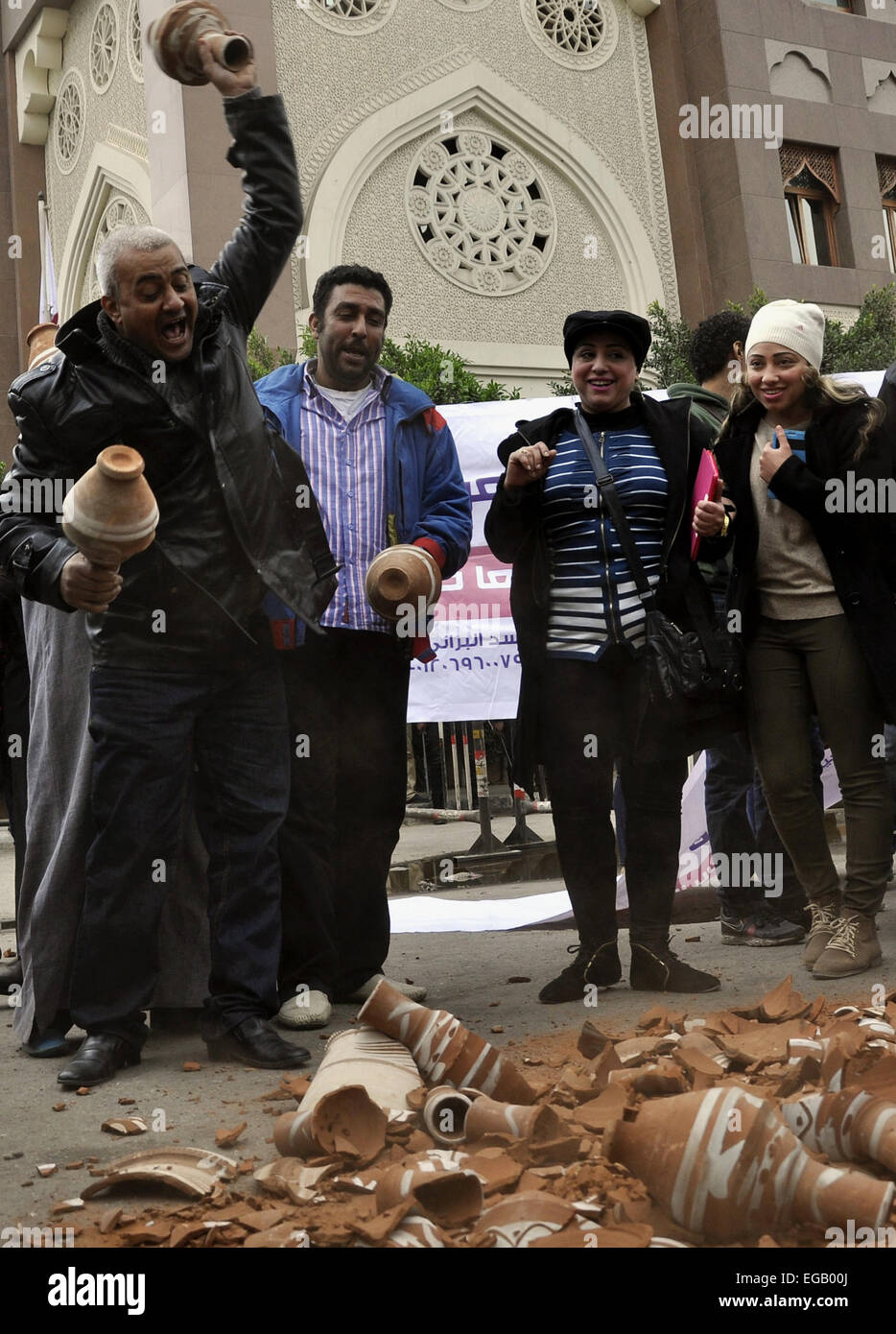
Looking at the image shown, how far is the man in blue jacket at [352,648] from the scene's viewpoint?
3750 mm

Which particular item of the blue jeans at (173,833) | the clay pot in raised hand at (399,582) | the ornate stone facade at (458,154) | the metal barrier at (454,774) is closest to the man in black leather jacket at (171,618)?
the blue jeans at (173,833)

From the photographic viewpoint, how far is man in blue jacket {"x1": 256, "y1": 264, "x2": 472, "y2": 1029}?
3750 millimetres

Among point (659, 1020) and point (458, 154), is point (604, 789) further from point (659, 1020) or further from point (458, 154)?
point (458, 154)

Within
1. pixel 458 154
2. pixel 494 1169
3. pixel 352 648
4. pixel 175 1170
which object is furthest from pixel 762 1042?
pixel 458 154

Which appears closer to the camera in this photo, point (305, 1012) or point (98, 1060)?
point (98, 1060)

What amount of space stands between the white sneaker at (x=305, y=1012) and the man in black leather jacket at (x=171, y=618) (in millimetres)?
178

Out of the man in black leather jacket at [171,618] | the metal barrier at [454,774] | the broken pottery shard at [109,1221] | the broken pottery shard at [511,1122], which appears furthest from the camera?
the metal barrier at [454,774]

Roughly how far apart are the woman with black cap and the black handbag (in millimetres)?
26

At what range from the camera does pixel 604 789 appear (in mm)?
3742

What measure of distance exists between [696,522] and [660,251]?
1666 cm

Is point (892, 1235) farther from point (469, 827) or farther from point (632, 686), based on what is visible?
point (469, 827)

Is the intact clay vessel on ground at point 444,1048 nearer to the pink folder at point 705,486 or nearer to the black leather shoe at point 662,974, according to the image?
the black leather shoe at point 662,974

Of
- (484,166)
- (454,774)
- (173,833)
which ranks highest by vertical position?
(484,166)

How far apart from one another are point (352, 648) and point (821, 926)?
1542 millimetres
